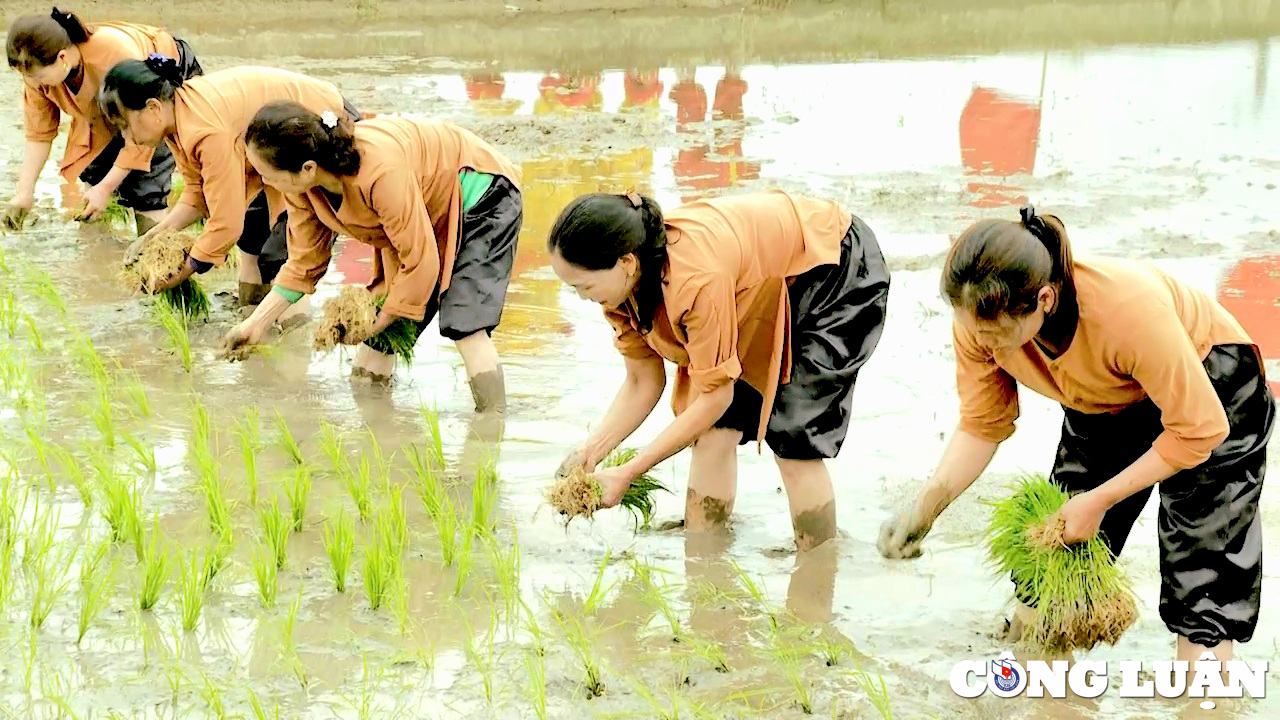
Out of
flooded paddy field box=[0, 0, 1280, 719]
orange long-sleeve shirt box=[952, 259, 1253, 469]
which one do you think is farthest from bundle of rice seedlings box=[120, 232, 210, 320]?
orange long-sleeve shirt box=[952, 259, 1253, 469]

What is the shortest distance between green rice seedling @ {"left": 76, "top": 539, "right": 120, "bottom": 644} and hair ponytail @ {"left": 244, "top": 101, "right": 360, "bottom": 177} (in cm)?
124

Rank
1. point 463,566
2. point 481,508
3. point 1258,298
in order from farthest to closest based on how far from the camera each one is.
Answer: point 1258,298 < point 481,508 < point 463,566

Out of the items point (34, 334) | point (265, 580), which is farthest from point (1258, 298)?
point (34, 334)

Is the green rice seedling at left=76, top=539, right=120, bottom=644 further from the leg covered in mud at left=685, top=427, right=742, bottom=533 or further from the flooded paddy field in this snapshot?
the leg covered in mud at left=685, top=427, right=742, bottom=533

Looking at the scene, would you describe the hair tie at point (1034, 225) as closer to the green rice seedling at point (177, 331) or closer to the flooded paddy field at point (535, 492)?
the flooded paddy field at point (535, 492)

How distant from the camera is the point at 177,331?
5.05 m

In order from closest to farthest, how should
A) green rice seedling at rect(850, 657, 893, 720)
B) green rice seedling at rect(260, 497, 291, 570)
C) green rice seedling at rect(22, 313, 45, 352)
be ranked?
1. green rice seedling at rect(850, 657, 893, 720)
2. green rice seedling at rect(260, 497, 291, 570)
3. green rice seedling at rect(22, 313, 45, 352)

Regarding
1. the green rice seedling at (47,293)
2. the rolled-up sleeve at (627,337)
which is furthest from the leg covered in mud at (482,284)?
the green rice seedling at (47,293)

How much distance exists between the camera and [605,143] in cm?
880

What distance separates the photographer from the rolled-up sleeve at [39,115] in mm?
6152

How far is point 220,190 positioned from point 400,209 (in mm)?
1030

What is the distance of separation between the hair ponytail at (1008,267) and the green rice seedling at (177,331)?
10.8 ft

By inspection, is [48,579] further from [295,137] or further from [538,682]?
[295,137]

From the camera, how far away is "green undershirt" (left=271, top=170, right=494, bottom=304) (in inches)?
179
